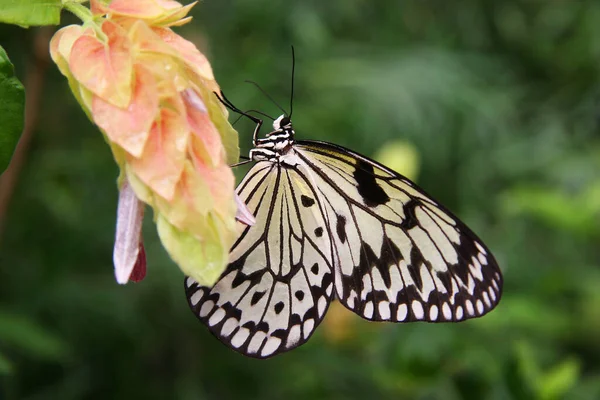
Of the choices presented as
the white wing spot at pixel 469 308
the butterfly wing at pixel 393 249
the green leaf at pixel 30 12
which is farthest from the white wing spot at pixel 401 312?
the green leaf at pixel 30 12

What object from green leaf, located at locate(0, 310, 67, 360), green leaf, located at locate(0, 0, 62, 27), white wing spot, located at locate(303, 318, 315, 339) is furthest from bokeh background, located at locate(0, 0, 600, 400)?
green leaf, located at locate(0, 0, 62, 27)

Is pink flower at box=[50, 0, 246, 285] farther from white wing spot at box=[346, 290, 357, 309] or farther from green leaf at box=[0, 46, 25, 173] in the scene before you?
white wing spot at box=[346, 290, 357, 309]

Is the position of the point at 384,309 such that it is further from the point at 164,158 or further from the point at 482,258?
the point at 164,158

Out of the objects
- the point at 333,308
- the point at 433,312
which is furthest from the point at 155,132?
the point at 333,308

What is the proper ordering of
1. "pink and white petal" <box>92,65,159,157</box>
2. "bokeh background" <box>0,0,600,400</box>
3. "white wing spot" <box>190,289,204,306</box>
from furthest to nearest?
"bokeh background" <box>0,0,600,400</box>, "white wing spot" <box>190,289,204,306</box>, "pink and white petal" <box>92,65,159,157</box>

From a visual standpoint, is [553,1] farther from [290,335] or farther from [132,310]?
[290,335]

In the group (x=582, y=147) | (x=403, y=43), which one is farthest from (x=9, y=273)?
(x=582, y=147)

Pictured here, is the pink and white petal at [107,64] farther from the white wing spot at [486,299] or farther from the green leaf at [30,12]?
the white wing spot at [486,299]
